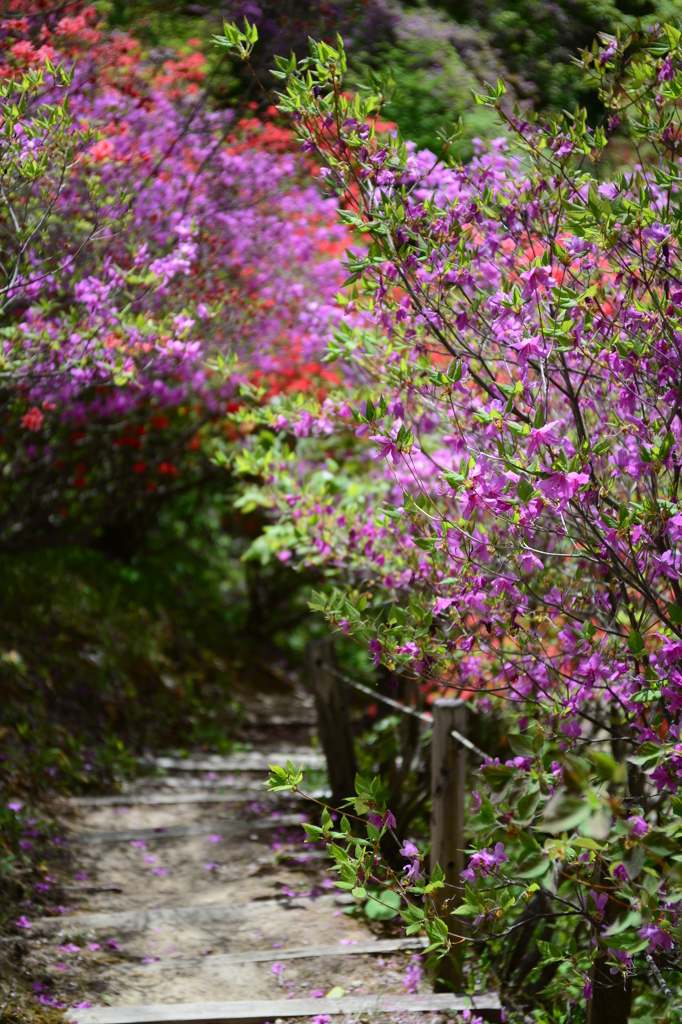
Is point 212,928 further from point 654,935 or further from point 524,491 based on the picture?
point 524,491

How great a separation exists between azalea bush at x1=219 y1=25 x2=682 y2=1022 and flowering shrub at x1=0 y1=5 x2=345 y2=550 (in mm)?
842

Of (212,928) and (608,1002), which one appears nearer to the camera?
(608,1002)

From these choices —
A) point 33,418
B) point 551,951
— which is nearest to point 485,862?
point 551,951

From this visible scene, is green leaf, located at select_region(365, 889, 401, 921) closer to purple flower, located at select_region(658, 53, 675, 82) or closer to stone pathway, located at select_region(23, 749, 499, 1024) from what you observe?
stone pathway, located at select_region(23, 749, 499, 1024)

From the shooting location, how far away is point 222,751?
7043 mm

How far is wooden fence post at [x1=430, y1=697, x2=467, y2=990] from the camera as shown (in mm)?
3182

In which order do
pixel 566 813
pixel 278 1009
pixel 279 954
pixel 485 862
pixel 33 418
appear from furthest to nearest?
pixel 33 418 < pixel 279 954 < pixel 278 1009 < pixel 485 862 < pixel 566 813

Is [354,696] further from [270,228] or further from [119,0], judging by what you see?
[119,0]

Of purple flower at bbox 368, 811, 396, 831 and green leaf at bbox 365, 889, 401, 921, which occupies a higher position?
purple flower at bbox 368, 811, 396, 831

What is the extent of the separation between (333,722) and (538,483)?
2.72 m

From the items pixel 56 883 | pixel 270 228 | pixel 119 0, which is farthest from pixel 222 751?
pixel 119 0

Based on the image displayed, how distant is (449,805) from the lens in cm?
321

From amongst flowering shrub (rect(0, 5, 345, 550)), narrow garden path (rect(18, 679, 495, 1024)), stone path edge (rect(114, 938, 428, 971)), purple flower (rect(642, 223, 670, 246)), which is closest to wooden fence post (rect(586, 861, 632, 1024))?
narrow garden path (rect(18, 679, 495, 1024))

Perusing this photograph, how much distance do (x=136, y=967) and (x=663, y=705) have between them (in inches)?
93.1
